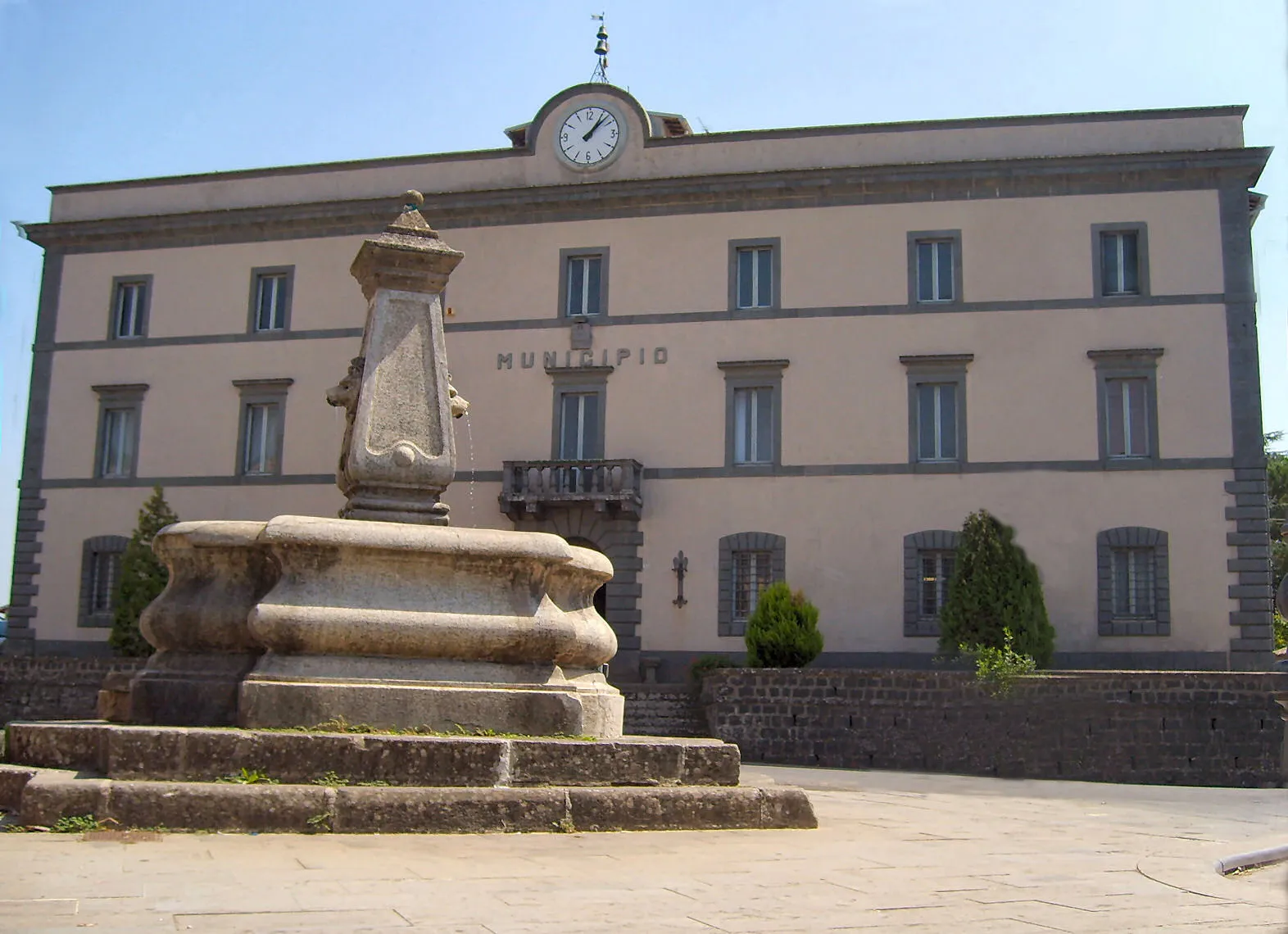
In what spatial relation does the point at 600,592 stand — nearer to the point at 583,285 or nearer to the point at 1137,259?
the point at 583,285

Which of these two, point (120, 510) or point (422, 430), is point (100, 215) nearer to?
point (120, 510)

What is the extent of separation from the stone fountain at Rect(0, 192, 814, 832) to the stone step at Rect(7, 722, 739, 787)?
0.04 ft

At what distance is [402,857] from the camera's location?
650cm

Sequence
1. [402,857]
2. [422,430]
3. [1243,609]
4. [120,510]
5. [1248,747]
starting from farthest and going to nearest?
[120,510], [1243,609], [1248,747], [422,430], [402,857]

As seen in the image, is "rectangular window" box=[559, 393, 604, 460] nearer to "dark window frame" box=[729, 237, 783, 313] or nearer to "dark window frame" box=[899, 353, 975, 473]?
"dark window frame" box=[729, 237, 783, 313]

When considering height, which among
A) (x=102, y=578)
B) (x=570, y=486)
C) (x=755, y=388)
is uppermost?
(x=755, y=388)

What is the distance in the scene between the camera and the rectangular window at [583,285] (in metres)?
29.2

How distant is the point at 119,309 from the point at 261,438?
16.6 ft

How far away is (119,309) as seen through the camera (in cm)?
3191

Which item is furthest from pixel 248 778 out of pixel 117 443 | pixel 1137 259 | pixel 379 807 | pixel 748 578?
pixel 117 443

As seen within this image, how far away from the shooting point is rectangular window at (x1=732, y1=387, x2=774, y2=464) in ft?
91.4

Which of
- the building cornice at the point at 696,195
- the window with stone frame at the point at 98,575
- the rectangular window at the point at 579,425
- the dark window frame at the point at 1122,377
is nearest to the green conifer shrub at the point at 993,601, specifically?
the dark window frame at the point at 1122,377

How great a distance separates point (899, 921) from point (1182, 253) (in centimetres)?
2391

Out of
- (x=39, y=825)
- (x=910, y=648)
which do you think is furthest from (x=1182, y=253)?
(x=39, y=825)
